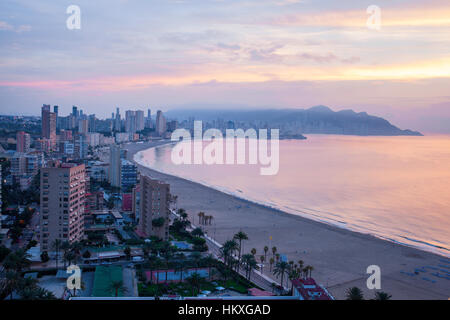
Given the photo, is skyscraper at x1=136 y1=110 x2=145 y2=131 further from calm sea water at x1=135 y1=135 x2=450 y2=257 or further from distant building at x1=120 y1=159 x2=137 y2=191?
distant building at x1=120 y1=159 x2=137 y2=191

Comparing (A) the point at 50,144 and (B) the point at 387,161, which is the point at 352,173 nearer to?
(B) the point at 387,161

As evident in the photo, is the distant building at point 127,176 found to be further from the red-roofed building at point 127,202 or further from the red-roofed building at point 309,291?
the red-roofed building at point 309,291

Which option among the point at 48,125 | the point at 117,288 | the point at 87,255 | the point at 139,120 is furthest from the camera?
the point at 139,120

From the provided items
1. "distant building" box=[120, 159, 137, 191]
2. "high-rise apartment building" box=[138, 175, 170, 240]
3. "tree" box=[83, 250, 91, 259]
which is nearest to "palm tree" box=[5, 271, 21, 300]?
"tree" box=[83, 250, 91, 259]

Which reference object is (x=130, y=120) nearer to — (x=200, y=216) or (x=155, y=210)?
(x=200, y=216)

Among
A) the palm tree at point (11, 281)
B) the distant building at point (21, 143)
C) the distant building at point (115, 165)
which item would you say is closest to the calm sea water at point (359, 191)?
the distant building at point (115, 165)

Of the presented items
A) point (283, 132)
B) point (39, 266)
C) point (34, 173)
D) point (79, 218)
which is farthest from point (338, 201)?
point (283, 132)

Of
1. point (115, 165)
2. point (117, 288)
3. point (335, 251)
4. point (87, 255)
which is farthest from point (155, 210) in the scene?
point (115, 165)
